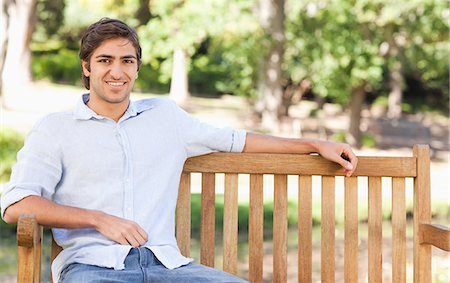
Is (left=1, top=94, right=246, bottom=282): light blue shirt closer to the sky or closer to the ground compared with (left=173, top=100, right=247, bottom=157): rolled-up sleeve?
closer to the ground

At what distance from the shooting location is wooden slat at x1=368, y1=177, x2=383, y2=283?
11.4ft

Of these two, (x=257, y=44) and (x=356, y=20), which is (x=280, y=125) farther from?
(x=356, y=20)

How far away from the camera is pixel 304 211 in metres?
3.46

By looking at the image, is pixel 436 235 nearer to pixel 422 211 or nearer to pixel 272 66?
pixel 422 211

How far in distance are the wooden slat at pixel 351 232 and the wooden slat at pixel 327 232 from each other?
0.06 metres

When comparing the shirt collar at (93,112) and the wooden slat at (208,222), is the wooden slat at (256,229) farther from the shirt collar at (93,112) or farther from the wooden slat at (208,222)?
the shirt collar at (93,112)

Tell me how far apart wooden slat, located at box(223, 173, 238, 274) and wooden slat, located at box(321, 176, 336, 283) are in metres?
0.36

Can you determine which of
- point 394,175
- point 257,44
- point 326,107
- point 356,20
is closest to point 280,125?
point 257,44

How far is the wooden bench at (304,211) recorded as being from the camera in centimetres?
343

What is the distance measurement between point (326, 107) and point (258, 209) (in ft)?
80.1

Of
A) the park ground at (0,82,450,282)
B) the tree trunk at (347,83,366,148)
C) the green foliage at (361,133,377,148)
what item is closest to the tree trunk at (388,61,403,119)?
the park ground at (0,82,450,282)

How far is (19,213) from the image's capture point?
113 inches

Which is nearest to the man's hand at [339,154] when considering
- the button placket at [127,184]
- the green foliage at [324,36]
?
the button placket at [127,184]

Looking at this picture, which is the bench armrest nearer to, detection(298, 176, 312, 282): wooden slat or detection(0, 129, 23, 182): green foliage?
detection(298, 176, 312, 282): wooden slat
